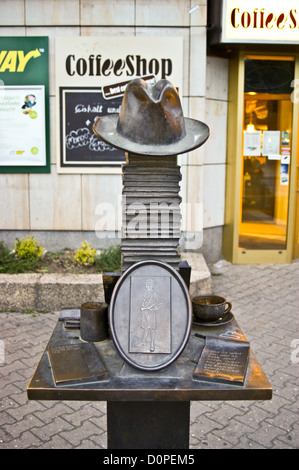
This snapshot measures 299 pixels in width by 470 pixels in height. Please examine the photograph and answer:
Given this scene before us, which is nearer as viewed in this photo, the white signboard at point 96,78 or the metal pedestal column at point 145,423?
the metal pedestal column at point 145,423

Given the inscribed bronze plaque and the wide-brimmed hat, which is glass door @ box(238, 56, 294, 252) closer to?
the wide-brimmed hat

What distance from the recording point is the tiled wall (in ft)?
23.7

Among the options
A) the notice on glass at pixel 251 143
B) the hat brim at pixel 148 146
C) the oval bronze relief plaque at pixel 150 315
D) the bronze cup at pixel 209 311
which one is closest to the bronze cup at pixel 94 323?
the oval bronze relief plaque at pixel 150 315

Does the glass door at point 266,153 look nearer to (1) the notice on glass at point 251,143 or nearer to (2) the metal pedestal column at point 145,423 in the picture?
(1) the notice on glass at point 251,143

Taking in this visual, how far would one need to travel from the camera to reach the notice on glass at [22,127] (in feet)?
24.2

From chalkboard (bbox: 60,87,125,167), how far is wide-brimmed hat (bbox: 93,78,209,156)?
4.72m

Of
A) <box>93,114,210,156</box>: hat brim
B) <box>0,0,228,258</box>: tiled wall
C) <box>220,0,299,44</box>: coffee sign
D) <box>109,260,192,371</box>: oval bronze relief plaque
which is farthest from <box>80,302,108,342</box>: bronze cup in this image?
<box>220,0,299,44</box>: coffee sign

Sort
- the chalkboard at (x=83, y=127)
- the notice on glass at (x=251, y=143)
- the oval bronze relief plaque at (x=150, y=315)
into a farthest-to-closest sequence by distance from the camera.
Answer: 1. the notice on glass at (x=251, y=143)
2. the chalkboard at (x=83, y=127)
3. the oval bronze relief plaque at (x=150, y=315)

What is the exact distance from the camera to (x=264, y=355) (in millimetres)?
5020

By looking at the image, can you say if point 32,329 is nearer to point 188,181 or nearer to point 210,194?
point 188,181

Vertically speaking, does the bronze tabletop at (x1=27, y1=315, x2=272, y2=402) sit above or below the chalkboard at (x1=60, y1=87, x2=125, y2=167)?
below

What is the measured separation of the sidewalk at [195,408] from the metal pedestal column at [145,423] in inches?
38.5

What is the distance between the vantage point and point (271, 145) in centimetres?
813
